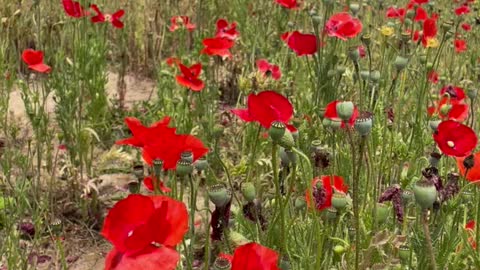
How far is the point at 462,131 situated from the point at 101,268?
1.44 m

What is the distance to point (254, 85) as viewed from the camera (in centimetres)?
290

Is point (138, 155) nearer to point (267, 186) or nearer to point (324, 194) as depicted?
point (267, 186)

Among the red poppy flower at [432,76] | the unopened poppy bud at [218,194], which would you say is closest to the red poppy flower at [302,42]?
the red poppy flower at [432,76]

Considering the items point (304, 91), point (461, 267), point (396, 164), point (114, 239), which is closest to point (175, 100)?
point (304, 91)

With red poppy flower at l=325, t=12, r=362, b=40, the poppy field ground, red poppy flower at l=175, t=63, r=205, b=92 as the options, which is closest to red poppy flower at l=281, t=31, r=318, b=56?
the poppy field ground

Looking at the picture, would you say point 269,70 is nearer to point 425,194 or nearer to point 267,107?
point 267,107

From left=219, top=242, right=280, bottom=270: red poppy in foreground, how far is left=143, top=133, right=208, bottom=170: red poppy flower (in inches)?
14.8

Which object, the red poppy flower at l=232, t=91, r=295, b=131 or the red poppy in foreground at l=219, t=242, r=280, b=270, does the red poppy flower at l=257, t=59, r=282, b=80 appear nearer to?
the red poppy flower at l=232, t=91, r=295, b=131

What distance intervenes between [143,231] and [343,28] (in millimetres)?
1702

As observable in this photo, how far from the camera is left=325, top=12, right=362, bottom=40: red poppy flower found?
255 centimetres

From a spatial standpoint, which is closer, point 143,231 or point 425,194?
point 143,231

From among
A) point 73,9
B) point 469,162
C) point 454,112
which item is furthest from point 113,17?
point 469,162

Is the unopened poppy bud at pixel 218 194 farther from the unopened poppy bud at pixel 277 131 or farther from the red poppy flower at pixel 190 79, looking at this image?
the red poppy flower at pixel 190 79

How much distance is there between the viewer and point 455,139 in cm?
164
